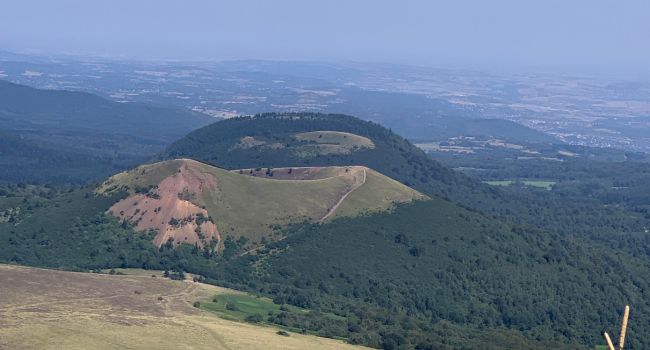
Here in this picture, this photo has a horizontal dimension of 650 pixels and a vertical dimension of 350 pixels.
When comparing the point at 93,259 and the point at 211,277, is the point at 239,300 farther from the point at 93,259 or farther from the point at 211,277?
the point at 93,259

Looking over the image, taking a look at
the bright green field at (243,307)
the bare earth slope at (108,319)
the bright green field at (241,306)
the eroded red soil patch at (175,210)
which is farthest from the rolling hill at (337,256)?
the bare earth slope at (108,319)

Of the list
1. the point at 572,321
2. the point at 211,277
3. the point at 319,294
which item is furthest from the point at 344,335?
the point at 572,321

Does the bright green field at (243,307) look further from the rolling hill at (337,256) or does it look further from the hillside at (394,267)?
the hillside at (394,267)

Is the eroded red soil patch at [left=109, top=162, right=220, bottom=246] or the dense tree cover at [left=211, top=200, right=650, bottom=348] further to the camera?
the eroded red soil patch at [left=109, top=162, right=220, bottom=246]

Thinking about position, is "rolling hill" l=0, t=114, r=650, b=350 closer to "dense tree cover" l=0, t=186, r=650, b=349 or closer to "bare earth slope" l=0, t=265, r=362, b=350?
"dense tree cover" l=0, t=186, r=650, b=349

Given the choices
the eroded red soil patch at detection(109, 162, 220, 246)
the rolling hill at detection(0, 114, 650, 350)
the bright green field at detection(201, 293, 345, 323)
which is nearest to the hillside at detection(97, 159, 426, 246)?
the eroded red soil patch at detection(109, 162, 220, 246)

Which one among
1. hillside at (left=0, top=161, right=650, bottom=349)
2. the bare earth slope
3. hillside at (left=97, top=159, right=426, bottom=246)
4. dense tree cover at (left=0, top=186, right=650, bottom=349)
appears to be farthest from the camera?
hillside at (left=97, top=159, right=426, bottom=246)

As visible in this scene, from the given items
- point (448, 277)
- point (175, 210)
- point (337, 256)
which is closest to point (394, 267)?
point (448, 277)

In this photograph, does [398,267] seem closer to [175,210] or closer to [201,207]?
[201,207]

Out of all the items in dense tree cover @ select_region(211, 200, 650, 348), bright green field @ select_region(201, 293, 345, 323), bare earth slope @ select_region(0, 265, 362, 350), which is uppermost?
bare earth slope @ select_region(0, 265, 362, 350)
